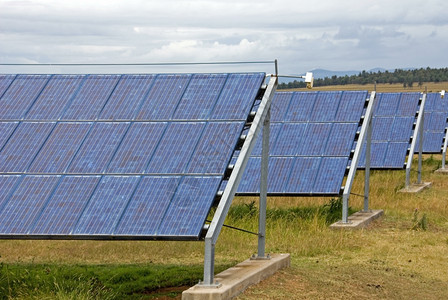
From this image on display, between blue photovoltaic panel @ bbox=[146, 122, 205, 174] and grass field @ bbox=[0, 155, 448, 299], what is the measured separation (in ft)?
5.93

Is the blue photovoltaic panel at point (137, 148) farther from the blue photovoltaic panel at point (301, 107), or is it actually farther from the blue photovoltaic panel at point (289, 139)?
the blue photovoltaic panel at point (301, 107)

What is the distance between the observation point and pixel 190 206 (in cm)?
1185

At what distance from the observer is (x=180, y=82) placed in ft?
48.2

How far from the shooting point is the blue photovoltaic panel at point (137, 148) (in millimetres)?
12773

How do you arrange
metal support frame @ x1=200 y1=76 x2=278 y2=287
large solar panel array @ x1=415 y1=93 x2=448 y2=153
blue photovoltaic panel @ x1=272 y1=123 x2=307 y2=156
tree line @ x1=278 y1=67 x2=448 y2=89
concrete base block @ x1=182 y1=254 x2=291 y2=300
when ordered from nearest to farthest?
concrete base block @ x1=182 y1=254 x2=291 y2=300, metal support frame @ x1=200 y1=76 x2=278 y2=287, blue photovoltaic panel @ x1=272 y1=123 x2=307 y2=156, large solar panel array @ x1=415 y1=93 x2=448 y2=153, tree line @ x1=278 y1=67 x2=448 y2=89

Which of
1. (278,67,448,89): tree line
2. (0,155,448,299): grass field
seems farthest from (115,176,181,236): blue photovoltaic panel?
(278,67,448,89): tree line

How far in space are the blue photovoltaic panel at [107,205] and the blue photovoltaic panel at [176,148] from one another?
41 centimetres

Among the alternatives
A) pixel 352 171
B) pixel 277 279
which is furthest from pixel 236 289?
pixel 352 171

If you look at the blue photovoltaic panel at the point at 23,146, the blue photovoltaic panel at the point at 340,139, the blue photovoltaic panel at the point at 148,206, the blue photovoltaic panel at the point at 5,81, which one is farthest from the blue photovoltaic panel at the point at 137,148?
the blue photovoltaic panel at the point at 340,139

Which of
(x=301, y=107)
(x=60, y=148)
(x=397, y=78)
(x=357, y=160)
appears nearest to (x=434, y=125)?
(x=301, y=107)

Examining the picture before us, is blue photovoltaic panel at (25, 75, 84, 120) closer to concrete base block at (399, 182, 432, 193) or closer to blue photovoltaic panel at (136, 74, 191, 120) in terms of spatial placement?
blue photovoltaic panel at (136, 74, 191, 120)

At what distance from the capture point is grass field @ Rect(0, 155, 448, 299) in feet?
42.2

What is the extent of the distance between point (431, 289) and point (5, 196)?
6738 mm

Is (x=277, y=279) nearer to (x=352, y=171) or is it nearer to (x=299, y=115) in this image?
(x=352, y=171)
